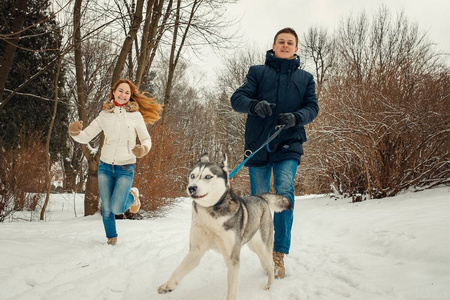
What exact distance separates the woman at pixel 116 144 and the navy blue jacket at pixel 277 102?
146cm

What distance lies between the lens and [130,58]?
29.0 feet

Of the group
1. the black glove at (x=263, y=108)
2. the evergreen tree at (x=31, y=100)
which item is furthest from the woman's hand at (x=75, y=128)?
the evergreen tree at (x=31, y=100)

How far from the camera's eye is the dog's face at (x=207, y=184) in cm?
206

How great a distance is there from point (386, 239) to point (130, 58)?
8.56 meters

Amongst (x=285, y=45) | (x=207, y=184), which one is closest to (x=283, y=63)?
(x=285, y=45)

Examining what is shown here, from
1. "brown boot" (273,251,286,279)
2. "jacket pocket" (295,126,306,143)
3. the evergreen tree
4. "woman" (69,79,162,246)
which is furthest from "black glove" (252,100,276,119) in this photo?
the evergreen tree

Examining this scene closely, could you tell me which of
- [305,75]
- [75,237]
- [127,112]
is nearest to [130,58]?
[127,112]

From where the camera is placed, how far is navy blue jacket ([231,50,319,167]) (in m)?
3.00

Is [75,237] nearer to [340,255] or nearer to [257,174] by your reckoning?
[257,174]

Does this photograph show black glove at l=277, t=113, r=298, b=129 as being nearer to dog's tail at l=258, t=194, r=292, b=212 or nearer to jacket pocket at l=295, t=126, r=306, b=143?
jacket pocket at l=295, t=126, r=306, b=143

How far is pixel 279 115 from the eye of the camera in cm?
288

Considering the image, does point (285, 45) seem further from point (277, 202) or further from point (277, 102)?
point (277, 202)

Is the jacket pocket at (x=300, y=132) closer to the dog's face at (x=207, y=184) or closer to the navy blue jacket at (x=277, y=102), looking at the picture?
the navy blue jacket at (x=277, y=102)

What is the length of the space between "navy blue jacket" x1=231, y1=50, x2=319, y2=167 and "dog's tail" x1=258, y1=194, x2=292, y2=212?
44 cm
